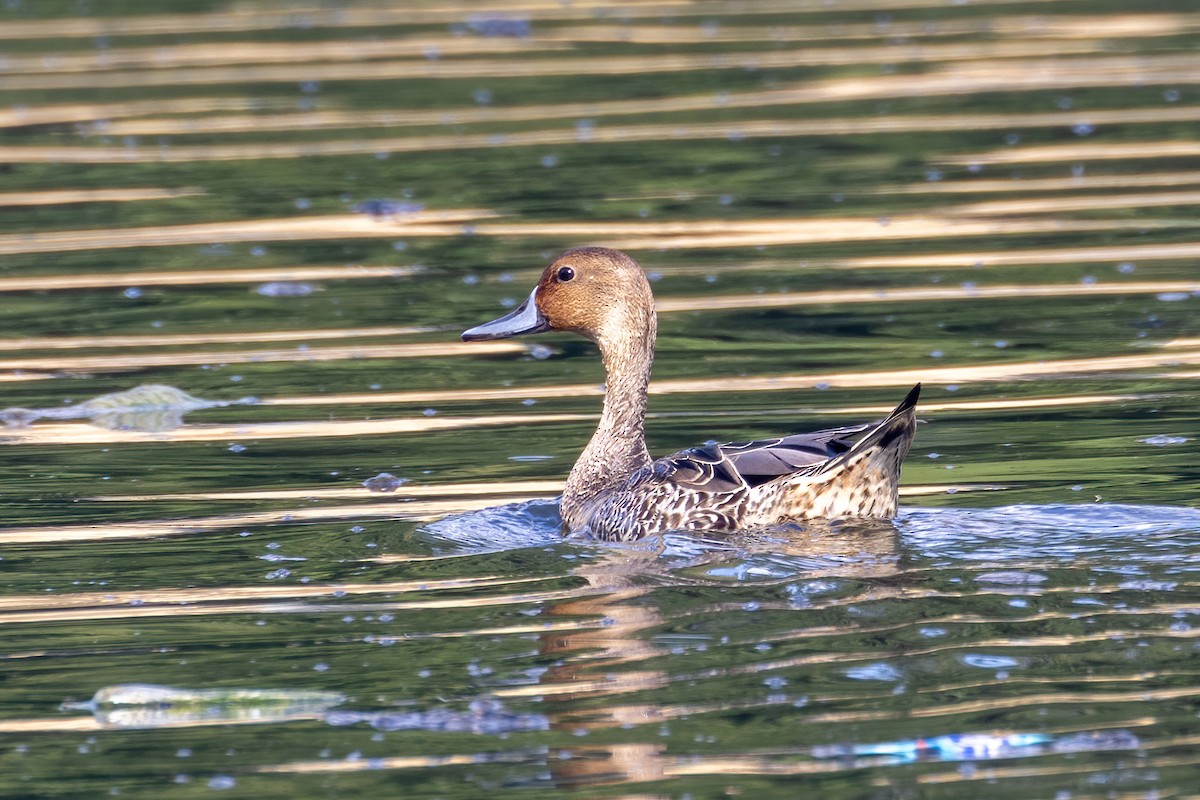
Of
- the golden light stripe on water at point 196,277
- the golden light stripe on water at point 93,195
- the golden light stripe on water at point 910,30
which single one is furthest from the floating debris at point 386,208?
the golden light stripe on water at point 910,30

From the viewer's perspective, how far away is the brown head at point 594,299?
9133 mm

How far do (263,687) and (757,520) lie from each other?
233cm

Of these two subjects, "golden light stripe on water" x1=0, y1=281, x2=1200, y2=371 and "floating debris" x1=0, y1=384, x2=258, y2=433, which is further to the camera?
"golden light stripe on water" x1=0, y1=281, x2=1200, y2=371

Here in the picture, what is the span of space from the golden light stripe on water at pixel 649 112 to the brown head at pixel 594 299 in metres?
7.05

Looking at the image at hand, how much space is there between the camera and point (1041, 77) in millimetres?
17500

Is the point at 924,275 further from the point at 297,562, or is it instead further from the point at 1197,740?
the point at 1197,740

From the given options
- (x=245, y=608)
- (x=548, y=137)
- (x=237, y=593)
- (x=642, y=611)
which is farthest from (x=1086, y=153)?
(x=245, y=608)

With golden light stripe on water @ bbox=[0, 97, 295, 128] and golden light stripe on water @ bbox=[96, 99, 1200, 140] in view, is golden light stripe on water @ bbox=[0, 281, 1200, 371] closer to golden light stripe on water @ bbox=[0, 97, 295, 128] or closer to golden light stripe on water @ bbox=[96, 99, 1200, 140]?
golden light stripe on water @ bbox=[96, 99, 1200, 140]

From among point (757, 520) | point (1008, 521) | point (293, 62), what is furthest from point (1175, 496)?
point (293, 62)

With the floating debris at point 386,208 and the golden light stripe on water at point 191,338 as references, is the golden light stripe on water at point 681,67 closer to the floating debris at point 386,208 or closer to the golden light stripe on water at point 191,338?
the floating debris at point 386,208

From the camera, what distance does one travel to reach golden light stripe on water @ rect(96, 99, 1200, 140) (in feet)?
52.7

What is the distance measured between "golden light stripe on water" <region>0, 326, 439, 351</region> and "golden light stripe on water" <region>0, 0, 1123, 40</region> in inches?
403

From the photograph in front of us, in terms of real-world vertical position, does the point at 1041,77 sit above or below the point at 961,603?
above

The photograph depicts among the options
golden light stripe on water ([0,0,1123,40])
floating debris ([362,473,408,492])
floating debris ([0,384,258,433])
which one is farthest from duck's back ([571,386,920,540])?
golden light stripe on water ([0,0,1123,40])
